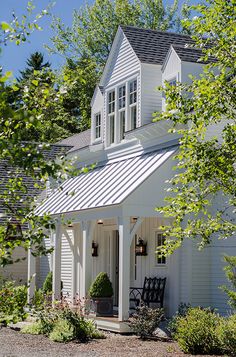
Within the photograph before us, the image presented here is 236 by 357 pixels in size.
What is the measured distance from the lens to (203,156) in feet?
33.7

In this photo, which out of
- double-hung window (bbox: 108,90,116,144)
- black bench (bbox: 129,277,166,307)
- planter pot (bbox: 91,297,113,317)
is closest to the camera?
black bench (bbox: 129,277,166,307)

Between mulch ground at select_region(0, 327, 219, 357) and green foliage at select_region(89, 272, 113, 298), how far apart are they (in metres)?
2.09

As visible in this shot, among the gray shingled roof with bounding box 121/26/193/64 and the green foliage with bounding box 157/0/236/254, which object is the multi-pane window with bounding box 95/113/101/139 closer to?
the gray shingled roof with bounding box 121/26/193/64

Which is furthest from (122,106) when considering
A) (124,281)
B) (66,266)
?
(66,266)

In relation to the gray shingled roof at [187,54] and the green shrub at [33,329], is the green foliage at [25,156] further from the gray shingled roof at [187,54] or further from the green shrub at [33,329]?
the gray shingled roof at [187,54]

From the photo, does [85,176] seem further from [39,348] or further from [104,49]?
[104,49]

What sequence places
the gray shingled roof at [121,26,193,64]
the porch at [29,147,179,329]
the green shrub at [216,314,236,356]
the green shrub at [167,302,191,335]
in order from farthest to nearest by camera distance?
the gray shingled roof at [121,26,193,64], the porch at [29,147,179,329], the green shrub at [167,302,191,335], the green shrub at [216,314,236,356]

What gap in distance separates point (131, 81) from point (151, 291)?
681 centimetres

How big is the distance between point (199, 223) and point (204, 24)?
332cm

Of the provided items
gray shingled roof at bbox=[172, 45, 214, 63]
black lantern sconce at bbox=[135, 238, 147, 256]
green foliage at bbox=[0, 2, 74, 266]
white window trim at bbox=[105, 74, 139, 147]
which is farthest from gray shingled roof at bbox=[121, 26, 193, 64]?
green foliage at bbox=[0, 2, 74, 266]

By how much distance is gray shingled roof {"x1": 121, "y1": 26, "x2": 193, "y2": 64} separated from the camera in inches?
807

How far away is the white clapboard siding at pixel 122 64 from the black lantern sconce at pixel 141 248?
5405 mm

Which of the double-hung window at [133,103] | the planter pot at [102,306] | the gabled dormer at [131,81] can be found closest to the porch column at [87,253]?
the planter pot at [102,306]

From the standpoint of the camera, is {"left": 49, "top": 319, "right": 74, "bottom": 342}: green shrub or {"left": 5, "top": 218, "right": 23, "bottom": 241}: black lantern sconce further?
{"left": 49, "top": 319, "right": 74, "bottom": 342}: green shrub
